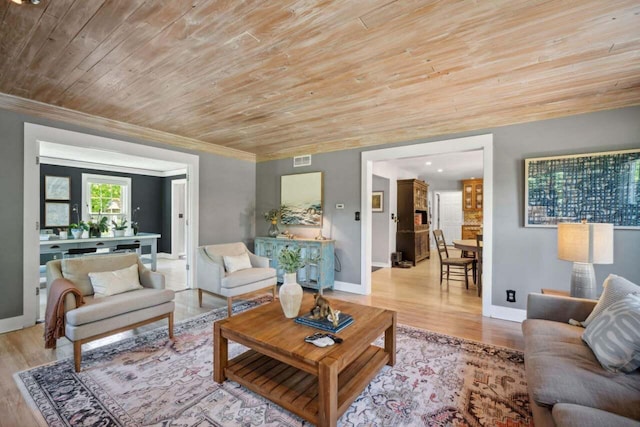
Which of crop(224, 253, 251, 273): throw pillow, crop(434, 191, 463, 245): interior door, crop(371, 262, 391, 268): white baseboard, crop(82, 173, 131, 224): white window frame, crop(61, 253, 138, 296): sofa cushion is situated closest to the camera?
crop(61, 253, 138, 296): sofa cushion

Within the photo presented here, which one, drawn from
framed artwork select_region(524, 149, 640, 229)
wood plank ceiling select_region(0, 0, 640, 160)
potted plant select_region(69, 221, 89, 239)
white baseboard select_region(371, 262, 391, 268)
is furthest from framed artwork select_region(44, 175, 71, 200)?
framed artwork select_region(524, 149, 640, 229)

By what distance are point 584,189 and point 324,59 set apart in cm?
306

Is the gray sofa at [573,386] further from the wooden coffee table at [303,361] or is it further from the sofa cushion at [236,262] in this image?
the sofa cushion at [236,262]

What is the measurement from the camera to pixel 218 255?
3.94 metres

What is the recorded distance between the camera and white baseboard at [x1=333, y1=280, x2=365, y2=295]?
4703mm

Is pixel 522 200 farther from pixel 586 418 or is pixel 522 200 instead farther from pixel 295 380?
pixel 295 380

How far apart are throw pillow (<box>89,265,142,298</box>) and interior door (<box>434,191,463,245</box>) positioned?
9207 millimetres

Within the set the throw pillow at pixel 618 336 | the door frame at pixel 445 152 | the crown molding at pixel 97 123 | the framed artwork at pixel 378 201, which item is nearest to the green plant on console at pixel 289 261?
the throw pillow at pixel 618 336

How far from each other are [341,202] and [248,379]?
3.32m

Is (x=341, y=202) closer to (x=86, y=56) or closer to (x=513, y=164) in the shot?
(x=513, y=164)

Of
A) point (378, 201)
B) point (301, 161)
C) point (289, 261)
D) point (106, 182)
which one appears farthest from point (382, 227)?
point (106, 182)

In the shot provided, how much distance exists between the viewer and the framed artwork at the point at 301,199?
516 centimetres

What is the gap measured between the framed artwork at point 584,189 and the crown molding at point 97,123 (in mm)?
4675

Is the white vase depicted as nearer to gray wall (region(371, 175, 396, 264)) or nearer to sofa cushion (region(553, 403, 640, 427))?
sofa cushion (region(553, 403, 640, 427))
